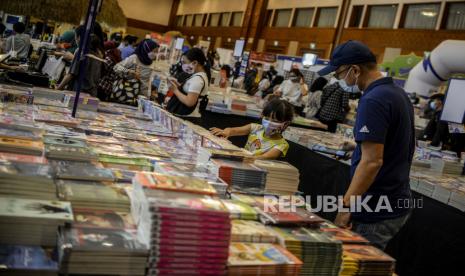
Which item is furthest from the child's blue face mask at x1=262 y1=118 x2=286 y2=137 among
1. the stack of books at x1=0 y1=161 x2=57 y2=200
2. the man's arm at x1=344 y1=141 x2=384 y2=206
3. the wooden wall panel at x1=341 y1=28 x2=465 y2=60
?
the wooden wall panel at x1=341 y1=28 x2=465 y2=60

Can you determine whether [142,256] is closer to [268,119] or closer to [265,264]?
[265,264]

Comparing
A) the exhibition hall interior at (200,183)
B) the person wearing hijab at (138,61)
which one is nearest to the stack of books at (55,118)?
the exhibition hall interior at (200,183)

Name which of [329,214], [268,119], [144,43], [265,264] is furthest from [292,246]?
[144,43]

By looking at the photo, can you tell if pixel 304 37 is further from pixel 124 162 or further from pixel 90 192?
pixel 90 192

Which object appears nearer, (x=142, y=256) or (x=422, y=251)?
(x=142, y=256)

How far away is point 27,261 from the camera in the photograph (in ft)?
4.74

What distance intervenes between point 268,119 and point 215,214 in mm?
2215

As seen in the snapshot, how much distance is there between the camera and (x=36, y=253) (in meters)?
1.51

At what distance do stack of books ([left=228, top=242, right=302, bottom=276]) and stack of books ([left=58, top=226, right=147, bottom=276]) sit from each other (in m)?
0.31

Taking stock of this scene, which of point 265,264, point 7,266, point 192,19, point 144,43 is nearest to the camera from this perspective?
point 7,266

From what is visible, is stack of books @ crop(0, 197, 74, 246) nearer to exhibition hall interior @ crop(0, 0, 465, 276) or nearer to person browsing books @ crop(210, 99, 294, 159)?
exhibition hall interior @ crop(0, 0, 465, 276)

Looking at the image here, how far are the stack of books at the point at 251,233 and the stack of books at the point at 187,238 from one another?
0.72 ft

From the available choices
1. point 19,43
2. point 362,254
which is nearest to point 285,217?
point 362,254

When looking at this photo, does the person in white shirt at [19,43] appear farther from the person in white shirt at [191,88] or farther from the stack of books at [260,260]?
the stack of books at [260,260]
